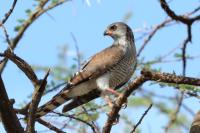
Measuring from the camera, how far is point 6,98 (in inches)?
158

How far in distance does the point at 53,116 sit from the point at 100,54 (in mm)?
1969

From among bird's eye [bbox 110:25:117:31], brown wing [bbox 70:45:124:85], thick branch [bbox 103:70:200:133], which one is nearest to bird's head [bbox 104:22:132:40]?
bird's eye [bbox 110:25:117:31]

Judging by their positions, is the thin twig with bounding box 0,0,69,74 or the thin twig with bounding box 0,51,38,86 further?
the thin twig with bounding box 0,0,69,74

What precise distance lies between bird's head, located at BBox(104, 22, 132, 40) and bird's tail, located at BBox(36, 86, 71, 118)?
1.37 meters

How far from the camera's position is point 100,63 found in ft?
22.4

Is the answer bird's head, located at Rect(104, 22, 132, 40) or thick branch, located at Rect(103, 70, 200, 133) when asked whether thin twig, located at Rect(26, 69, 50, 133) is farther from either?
bird's head, located at Rect(104, 22, 132, 40)

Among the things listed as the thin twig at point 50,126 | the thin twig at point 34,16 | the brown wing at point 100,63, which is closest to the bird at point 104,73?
the brown wing at point 100,63

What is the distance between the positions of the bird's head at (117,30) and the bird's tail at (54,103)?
4.51 ft

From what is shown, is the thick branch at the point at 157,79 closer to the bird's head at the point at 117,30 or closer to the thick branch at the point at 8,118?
the thick branch at the point at 8,118

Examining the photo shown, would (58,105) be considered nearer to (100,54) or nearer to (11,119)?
(100,54)

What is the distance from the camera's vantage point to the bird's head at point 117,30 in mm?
7492

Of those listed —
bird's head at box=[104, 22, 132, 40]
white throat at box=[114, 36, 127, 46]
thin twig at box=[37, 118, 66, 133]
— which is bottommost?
thin twig at box=[37, 118, 66, 133]

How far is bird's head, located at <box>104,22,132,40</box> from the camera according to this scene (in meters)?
7.49

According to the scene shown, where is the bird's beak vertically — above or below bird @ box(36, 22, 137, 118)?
above
